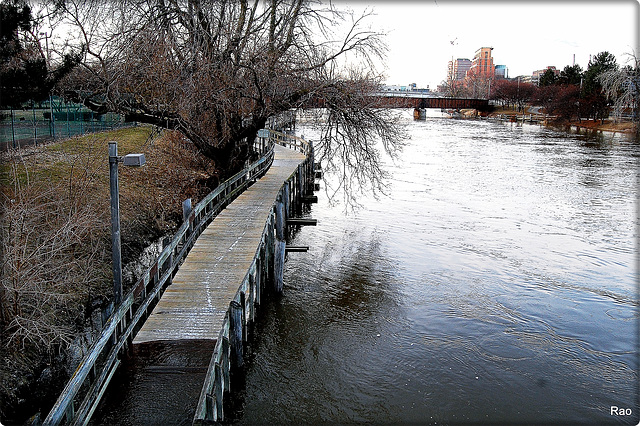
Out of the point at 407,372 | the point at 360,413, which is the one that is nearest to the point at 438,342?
the point at 407,372

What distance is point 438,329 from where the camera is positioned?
13250mm

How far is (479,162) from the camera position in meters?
41.2

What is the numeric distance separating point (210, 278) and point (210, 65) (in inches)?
283

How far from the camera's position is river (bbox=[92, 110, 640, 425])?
9875mm

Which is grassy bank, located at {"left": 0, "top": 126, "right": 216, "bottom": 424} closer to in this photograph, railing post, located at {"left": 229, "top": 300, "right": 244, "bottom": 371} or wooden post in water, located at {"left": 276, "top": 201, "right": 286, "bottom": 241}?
railing post, located at {"left": 229, "top": 300, "right": 244, "bottom": 371}

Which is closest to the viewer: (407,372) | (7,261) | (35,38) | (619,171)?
(7,261)

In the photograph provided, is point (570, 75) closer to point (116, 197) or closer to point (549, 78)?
point (549, 78)

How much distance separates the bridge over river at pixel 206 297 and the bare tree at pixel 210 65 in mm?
2627

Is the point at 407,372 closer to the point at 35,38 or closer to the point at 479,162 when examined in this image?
the point at 35,38

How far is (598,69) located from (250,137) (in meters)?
63.6

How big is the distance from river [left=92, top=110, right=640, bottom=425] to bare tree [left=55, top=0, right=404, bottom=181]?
491 cm

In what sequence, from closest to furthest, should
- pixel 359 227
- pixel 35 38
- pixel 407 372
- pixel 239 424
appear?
pixel 239 424 → pixel 407 372 → pixel 35 38 → pixel 359 227

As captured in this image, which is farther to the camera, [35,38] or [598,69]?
[598,69]

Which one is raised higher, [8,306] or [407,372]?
[8,306]
